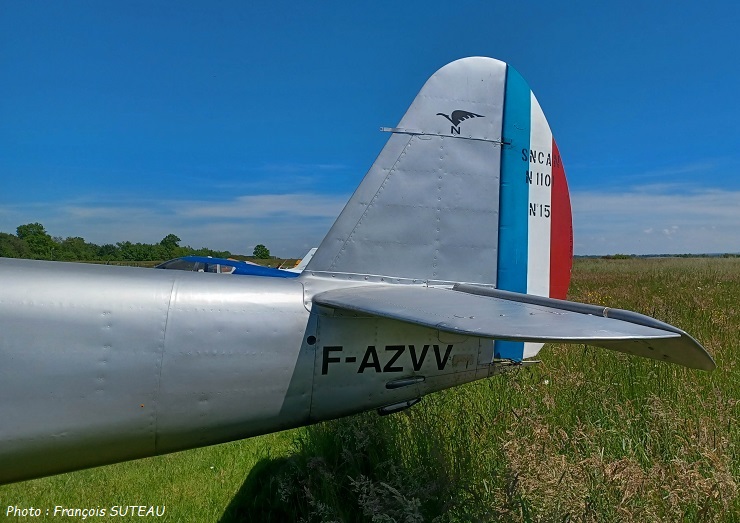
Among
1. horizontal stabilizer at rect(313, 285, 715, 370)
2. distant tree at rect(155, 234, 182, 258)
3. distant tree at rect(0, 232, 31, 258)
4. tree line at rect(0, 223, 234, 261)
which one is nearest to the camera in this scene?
horizontal stabilizer at rect(313, 285, 715, 370)

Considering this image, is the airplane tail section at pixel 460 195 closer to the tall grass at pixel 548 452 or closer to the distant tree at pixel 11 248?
the tall grass at pixel 548 452

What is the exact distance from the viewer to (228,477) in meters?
4.04

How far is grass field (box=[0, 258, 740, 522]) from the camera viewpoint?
2291 mm

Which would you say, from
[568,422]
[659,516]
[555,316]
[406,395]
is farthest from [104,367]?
[568,422]

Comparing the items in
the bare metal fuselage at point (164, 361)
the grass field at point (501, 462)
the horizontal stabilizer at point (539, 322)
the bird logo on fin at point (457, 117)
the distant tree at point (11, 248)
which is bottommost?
the grass field at point (501, 462)

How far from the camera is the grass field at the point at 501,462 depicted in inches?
90.2

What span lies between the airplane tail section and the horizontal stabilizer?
558mm

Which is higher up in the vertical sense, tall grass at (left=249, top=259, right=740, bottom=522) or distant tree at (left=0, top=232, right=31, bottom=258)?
distant tree at (left=0, top=232, right=31, bottom=258)

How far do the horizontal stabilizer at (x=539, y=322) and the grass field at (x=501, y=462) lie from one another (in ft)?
2.95

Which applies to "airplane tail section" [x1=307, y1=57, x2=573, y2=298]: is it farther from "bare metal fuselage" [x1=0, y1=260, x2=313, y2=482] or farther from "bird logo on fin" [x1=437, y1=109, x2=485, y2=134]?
"bare metal fuselage" [x1=0, y1=260, x2=313, y2=482]

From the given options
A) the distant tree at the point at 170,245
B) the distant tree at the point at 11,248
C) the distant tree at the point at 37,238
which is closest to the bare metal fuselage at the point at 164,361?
the distant tree at the point at 11,248

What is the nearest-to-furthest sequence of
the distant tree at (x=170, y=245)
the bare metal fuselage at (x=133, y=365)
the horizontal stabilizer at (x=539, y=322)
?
1. the horizontal stabilizer at (x=539, y=322)
2. the bare metal fuselage at (x=133, y=365)
3. the distant tree at (x=170, y=245)

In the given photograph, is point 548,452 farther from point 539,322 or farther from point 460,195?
point 460,195

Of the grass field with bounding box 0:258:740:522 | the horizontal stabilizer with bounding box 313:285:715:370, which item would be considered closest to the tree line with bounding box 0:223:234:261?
the grass field with bounding box 0:258:740:522
